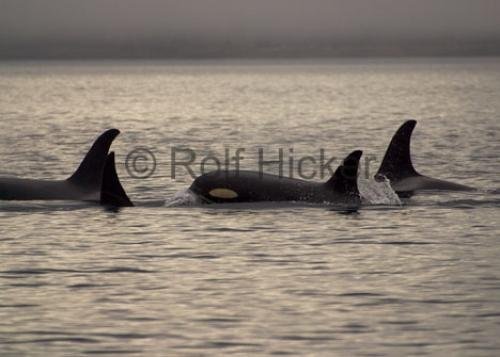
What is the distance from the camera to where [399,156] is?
2466 centimetres

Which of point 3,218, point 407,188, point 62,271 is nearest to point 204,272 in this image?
point 62,271

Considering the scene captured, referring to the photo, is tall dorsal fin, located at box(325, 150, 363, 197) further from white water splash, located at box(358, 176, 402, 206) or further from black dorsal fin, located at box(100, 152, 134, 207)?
black dorsal fin, located at box(100, 152, 134, 207)

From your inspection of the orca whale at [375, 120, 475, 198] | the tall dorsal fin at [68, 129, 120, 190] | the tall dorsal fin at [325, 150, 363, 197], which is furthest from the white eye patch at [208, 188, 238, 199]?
the orca whale at [375, 120, 475, 198]

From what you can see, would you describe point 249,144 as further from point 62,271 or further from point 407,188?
point 62,271

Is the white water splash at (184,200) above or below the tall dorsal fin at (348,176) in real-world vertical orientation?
below

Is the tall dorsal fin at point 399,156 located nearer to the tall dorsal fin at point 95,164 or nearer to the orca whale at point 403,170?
the orca whale at point 403,170

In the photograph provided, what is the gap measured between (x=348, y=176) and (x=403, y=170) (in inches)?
141

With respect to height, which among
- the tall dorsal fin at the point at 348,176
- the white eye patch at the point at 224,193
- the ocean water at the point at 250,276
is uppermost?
the tall dorsal fin at the point at 348,176

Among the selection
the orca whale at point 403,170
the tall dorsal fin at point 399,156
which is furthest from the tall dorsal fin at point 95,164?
the tall dorsal fin at point 399,156

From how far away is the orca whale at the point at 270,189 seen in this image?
2173cm

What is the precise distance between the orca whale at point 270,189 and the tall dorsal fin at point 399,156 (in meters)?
2.58

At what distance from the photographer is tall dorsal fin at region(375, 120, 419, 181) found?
24578 millimetres

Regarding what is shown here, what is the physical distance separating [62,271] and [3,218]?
450 cm

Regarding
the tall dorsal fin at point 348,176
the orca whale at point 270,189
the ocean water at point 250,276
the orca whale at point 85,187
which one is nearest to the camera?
the ocean water at point 250,276
